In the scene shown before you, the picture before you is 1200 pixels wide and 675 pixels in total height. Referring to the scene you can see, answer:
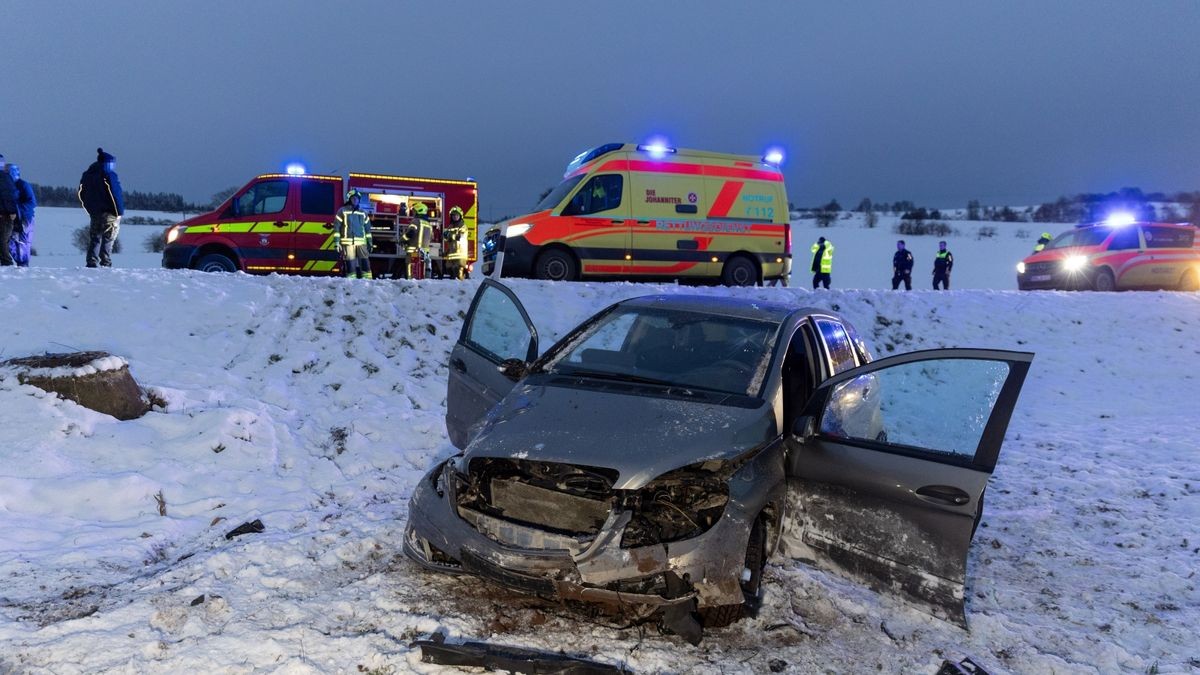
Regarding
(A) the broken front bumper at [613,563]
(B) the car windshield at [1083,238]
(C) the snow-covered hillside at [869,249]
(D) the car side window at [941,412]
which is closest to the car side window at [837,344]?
(D) the car side window at [941,412]

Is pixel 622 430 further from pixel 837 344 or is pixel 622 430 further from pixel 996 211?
pixel 996 211

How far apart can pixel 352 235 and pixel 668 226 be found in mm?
5179

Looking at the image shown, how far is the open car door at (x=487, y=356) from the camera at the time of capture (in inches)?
158

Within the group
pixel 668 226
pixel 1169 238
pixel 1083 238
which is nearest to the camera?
pixel 668 226

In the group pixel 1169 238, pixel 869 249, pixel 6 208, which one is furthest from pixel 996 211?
pixel 6 208

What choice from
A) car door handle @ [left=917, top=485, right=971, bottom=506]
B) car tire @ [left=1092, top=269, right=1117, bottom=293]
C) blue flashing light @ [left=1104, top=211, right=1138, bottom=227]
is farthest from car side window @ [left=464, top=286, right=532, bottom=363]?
blue flashing light @ [left=1104, top=211, right=1138, bottom=227]

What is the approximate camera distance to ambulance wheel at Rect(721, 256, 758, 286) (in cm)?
1185

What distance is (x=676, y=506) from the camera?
2766 mm

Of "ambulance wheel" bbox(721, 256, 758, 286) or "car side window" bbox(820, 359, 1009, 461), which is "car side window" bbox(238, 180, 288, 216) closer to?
"ambulance wheel" bbox(721, 256, 758, 286)

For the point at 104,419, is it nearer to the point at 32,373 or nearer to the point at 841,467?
the point at 32,373

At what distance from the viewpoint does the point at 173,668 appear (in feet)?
8.16

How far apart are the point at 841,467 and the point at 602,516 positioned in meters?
1.21

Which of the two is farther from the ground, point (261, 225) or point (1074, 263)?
point (261, 225)

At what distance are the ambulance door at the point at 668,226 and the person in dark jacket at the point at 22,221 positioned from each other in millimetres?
9149
